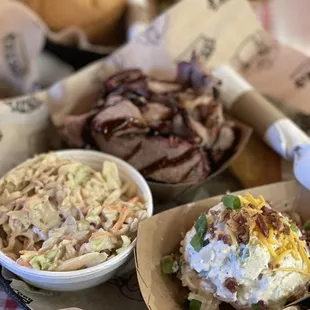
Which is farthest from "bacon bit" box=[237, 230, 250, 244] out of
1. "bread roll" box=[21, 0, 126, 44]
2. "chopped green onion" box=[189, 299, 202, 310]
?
"bread roll" box=[21, 0, 126, 44]

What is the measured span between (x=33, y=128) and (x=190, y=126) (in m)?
0.36

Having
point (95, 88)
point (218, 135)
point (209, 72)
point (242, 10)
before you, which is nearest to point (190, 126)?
point (218, 135)

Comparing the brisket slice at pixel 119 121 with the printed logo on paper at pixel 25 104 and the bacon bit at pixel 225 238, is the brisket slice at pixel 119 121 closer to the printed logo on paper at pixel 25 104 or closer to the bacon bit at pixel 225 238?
the printed logo on paper at pixel 25 104

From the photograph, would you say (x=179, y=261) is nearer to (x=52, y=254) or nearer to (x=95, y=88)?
(x=52, y=254)

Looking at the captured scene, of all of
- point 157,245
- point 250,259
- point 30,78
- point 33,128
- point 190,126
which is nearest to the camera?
point 250,259

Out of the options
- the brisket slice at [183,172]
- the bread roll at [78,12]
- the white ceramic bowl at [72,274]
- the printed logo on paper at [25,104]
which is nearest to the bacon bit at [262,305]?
the white ceramic bowl at [72,274]

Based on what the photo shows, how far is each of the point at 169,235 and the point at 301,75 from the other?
674 mm

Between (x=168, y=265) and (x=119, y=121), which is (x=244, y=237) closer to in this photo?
(x=168, y=265)

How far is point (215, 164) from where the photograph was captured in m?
1.09

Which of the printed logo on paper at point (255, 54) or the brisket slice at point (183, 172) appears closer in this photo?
the brisket slice at point (183, 172)

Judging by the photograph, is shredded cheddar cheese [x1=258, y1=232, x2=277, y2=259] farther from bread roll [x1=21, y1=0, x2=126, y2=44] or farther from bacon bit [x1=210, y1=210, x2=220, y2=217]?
Result: bread roll [x1=21, y1=0, x2=126, y2=44]

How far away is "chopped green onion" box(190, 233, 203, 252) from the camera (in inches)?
31.7

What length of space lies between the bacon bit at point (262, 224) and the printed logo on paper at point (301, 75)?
0.65 meters

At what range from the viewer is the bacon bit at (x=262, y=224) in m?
0.77
